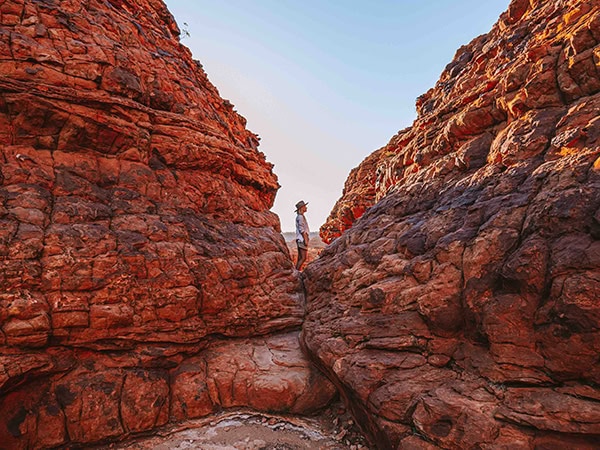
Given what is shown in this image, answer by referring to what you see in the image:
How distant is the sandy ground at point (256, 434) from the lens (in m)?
6.04

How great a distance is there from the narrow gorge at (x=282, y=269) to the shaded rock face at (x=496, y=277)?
0.04 m

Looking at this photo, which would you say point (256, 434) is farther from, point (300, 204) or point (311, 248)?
point (311, 248)

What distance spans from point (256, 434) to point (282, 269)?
18.0 feet

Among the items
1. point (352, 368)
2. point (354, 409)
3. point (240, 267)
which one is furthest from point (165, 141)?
point (354, 409)

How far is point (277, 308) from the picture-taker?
9594mm

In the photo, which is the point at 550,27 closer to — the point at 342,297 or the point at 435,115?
the point at 435,115

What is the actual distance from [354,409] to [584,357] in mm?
Result: 4672

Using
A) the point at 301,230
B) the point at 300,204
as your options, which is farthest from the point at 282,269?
the point at 300,204

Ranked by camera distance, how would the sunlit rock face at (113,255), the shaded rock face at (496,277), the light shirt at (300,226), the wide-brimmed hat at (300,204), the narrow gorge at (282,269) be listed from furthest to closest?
the wide-brimmed hat at (300,204), the light shirt at (300,226), the sunlit rock face at (113,255), the narrow gorge at (282,269), the shaded rock face at (496,277)

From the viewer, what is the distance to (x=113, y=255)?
7.10 metres

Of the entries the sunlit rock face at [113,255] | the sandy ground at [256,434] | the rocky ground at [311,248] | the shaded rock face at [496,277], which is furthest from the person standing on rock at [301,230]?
the sandy ground at [256,434]

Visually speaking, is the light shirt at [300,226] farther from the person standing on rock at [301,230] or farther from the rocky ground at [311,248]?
the rocky ground at [311,248]

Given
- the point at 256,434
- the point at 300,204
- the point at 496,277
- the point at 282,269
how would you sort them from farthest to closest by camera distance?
the point at 300,204
the point at 282,269
the point at 256,434
the point at 496,277

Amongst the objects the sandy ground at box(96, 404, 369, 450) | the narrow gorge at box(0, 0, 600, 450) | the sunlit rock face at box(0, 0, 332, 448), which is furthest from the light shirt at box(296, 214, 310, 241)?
the sandy ground at box(96, 404, 369, 450)
